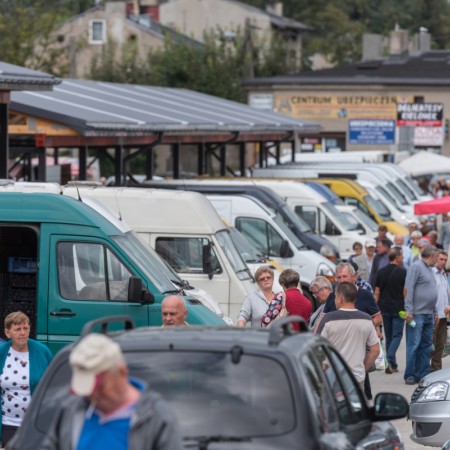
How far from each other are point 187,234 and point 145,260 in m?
4.13

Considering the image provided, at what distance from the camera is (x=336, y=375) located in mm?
7137

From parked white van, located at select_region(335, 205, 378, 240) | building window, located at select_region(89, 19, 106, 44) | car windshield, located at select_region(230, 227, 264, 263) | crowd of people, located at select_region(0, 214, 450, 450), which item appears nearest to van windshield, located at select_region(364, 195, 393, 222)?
parked white van, located at select_region(335, 205, 378, 240)

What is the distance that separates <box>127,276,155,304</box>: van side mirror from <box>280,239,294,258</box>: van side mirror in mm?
9621

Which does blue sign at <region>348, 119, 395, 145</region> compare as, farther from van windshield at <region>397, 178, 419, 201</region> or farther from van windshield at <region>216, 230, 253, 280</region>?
van windshield at <region>216, 230, 253, 280</region>

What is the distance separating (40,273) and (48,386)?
22.1 feet

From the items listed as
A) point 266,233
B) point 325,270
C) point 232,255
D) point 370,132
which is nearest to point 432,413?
point 232,255

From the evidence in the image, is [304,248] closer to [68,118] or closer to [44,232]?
→ [68,118]

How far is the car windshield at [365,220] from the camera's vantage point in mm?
29578

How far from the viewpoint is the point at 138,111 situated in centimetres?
3083

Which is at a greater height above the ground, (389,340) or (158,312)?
(158,312)

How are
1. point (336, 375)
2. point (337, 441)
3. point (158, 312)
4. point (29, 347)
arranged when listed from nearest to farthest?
point (337, 441)
point (336, 375)
point (29, 347)
point (158, 312)

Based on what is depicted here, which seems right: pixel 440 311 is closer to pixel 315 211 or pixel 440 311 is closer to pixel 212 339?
pixel 315 211

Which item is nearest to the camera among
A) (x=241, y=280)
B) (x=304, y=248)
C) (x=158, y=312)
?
(x=158, y=312)

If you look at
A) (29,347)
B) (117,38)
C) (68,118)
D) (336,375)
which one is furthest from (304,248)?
(117,38)
